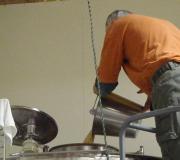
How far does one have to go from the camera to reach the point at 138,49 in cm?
199

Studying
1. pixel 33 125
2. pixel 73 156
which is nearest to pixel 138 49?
pixel 73 156

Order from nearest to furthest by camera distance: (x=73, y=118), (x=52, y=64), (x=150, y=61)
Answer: (x=150, y=61) → (x=73, y=118) → (x=52, y=64)

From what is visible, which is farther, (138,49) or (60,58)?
(60,58)

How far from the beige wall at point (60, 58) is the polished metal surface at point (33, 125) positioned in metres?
0.65

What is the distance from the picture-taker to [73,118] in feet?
10.6

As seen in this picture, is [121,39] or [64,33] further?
[64,33]

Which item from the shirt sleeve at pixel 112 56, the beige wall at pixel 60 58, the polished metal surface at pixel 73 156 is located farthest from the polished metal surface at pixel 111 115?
the beige wall at pixel 60 58

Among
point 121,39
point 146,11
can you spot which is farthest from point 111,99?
point 146,11

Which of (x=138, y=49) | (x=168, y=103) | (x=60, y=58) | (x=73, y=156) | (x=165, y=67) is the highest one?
(x=60, y=58)

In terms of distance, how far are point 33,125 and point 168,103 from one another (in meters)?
0.89

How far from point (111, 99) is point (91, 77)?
1162 millimetres

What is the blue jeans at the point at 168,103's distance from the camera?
165 cm

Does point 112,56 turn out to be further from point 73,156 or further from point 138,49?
point 73,156

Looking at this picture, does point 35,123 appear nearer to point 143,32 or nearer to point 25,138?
point 25,138
